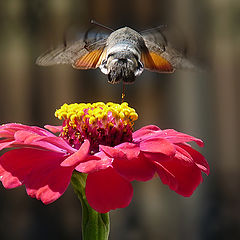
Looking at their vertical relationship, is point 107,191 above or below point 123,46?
below

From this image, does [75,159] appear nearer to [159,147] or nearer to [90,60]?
[159,147]

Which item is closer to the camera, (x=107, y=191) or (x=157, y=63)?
(x=107, y=191)

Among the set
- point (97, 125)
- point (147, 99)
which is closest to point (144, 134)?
point (97, 125)

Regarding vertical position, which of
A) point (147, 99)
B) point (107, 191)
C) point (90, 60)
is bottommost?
point (147, 99)

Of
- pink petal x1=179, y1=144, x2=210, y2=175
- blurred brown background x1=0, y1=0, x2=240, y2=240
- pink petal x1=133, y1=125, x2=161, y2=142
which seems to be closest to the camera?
pink petal x1=179, y1=144, x2=210, y2=175

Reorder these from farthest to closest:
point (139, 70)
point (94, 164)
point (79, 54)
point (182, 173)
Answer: point (79, 54) → point (139, 70) → point (182, 173) → point (94, 164)

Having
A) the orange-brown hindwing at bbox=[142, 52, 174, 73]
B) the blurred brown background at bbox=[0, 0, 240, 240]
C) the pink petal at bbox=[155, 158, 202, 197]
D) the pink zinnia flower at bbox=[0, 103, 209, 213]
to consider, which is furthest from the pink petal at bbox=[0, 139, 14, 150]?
the blurred brown background at bbox=[0, 0, 240, 240]

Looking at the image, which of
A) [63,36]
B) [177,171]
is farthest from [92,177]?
[63,36]

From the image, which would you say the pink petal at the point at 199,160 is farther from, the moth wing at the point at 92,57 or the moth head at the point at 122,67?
the moth wing at the point at 92,57

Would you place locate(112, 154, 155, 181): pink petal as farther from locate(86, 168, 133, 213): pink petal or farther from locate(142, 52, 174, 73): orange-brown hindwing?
locate(142, 52, 174, 73): orange-brown hindwing
